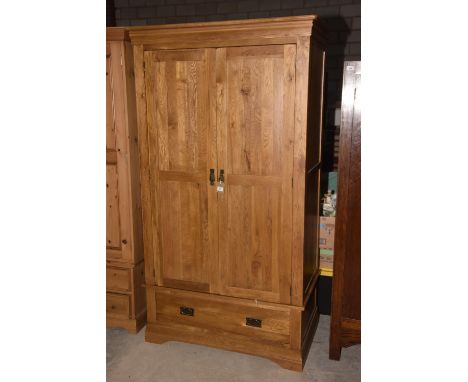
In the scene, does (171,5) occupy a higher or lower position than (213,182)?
higher

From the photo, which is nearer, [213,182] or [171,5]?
[213,182]

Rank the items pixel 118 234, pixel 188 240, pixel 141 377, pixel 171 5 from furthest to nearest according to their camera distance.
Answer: pixel 171 5, pixel 118 234, pixel 188 240, pixel 141 377

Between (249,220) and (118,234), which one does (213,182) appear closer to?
(249,220)

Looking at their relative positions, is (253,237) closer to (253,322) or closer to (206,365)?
(253,322)

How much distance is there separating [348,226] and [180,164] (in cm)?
105

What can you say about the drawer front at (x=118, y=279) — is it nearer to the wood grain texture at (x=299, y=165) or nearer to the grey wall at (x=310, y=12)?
the wood grain texture at (x=299, y=165)

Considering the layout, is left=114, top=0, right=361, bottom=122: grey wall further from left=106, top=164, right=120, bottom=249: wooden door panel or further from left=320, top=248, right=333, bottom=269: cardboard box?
left=106, top=164, right=120, bottom=249: wooden door panel

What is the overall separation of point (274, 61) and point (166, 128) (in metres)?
0.75

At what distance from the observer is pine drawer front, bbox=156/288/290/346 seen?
2.43 meters

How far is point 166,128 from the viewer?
96.7 inches

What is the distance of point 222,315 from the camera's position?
2541 mm
